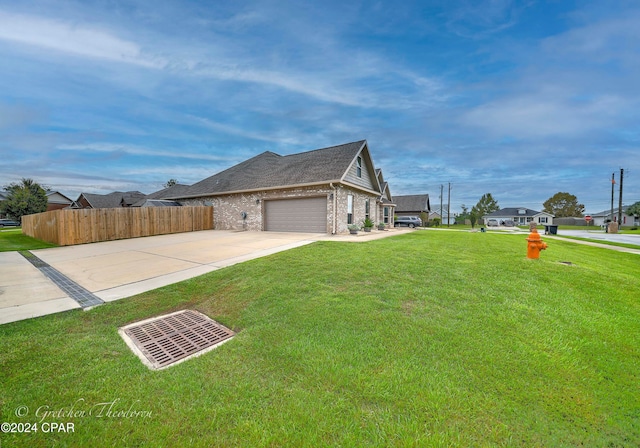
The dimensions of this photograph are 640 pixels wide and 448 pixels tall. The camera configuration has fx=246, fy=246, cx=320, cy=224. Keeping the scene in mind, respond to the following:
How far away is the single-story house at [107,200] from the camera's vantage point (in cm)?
3341

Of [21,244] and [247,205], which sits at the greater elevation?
[247,205]

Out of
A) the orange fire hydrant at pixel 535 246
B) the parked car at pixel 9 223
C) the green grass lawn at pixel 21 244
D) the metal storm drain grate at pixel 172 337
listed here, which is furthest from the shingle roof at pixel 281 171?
the parked car at pixel 9 223

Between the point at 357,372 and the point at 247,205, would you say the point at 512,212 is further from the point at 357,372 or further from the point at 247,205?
the point at 357,372

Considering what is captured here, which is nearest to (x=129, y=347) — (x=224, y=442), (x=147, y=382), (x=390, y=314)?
(x=147, y=382)

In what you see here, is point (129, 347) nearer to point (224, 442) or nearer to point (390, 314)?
point (224, 442)

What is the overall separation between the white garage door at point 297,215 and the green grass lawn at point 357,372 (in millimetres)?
9911

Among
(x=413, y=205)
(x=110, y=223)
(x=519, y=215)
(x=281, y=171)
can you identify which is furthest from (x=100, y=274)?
(x=519, y=215)

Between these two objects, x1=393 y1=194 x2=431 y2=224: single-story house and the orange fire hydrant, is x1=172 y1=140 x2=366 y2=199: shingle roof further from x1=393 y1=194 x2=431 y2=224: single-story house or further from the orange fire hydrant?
x1=393 y1=194 x2=431 y2=224: single-story house

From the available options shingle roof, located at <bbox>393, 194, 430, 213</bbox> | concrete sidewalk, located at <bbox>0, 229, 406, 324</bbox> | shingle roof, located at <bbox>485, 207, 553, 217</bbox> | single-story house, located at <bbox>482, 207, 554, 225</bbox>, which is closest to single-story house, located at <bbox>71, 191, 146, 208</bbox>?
concrete sidewalk, located at <bbox>0, 229, 406, 324</bbox>

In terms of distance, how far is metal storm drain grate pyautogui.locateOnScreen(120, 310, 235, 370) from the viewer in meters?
2.89

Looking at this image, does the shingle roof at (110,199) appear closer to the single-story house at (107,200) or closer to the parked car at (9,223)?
the single-story house at (107,200)

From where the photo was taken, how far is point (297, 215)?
1538 cm

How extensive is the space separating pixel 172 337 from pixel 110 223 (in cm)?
1468

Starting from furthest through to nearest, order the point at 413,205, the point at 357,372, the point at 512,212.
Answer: the point at 512,212 < the point at 413,205 < the point at 357,372
